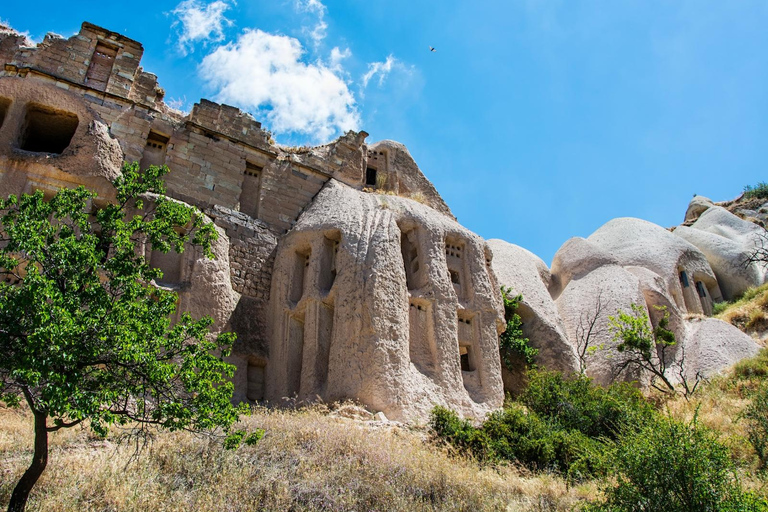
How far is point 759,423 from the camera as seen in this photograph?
1176cm

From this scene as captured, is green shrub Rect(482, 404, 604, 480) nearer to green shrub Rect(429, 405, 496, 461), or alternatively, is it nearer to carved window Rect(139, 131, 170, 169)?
green shrub Rect(429, 405, 496, 461)

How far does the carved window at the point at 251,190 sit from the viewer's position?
17391 millimetres

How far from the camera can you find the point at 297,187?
60.2 feet

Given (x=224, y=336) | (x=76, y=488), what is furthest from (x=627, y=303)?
(x=76, y=488)

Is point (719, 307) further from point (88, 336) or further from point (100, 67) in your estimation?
point (88, 336)

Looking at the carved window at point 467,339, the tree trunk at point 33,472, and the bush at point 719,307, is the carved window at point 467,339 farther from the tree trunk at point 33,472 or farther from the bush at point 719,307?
the bush at point 719,307

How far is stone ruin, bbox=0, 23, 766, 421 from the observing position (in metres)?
14.0

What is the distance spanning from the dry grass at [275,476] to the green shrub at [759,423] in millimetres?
3171

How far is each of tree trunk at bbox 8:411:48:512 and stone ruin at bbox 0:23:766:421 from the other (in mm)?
6199

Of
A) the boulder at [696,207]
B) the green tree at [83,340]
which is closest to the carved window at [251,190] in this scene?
the green tree at [83,340]

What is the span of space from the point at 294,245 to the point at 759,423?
421 inches

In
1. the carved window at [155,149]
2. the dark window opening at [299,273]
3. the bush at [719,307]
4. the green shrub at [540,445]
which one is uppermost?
the carved window at [155,149]

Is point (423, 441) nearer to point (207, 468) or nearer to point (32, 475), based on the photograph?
point (207, 468)

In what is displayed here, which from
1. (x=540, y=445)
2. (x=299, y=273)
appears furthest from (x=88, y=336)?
(x=299, y=273)
